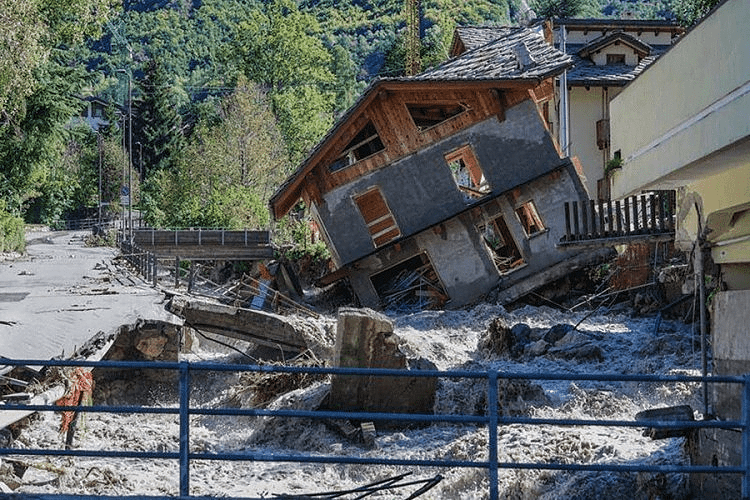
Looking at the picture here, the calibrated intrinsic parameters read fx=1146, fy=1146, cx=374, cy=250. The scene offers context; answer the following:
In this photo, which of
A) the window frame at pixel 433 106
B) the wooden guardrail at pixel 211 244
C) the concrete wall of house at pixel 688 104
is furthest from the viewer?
the wooden guardrail at pixel 211 244

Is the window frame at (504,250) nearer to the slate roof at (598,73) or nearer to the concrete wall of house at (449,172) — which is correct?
the concrete wall of house at (449,172)

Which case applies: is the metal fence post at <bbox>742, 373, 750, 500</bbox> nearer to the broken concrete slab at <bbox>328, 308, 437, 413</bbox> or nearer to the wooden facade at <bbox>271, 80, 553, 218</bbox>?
the broken concrete slab at <bbox>328, 308, 437, 413</bbox>

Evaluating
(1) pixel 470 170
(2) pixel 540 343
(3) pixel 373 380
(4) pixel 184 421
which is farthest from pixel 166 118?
(4) pixel 184 421

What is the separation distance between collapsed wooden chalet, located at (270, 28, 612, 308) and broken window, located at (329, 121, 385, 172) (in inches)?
5.2

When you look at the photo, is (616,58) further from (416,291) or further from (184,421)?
(184,421)

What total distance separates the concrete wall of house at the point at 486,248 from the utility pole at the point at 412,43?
57813mm

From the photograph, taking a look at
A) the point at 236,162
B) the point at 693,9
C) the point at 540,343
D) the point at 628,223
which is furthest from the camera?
the point at 236,162

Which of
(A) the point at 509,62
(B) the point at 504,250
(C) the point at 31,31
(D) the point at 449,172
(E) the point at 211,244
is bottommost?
(B) the point at 504,250

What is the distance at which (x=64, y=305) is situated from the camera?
23.3m

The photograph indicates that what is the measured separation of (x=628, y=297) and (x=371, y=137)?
929cm

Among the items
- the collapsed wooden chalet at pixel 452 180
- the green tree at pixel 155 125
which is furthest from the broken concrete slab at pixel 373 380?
the green tree at pixel 155 125

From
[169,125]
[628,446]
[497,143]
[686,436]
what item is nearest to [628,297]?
[497,143]

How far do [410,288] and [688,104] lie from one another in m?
23.9

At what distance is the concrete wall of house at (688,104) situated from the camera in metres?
8.56
